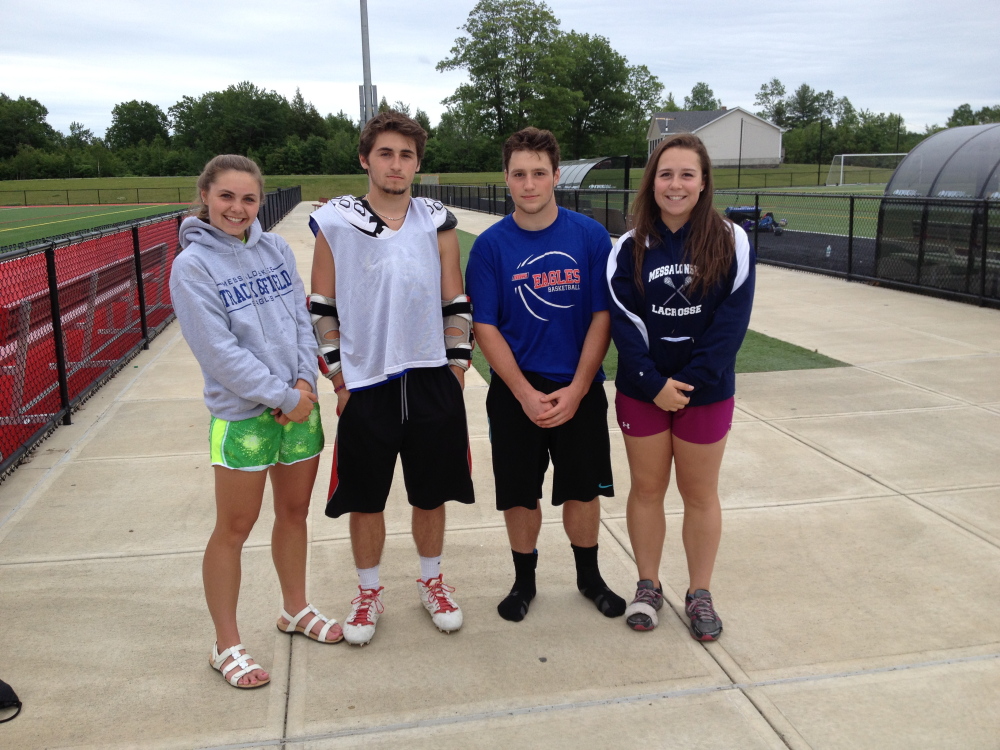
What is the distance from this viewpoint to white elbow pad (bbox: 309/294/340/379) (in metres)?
2.93

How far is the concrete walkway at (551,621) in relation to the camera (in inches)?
101

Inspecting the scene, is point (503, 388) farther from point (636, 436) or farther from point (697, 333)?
point (697, 333)

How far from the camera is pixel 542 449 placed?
316 centimetres

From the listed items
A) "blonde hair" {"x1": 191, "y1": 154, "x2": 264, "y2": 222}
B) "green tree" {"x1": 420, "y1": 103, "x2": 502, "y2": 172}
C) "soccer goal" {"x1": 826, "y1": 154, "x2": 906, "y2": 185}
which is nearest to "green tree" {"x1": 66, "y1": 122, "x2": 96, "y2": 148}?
"green tree" {"x1": 420, "y1": 103, "x2": 502, "y2": 172}

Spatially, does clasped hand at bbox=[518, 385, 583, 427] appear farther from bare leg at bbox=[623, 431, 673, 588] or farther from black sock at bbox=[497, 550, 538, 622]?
black sock at bbox=[497, 550, 538, 622]

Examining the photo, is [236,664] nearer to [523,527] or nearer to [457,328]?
[523,527]

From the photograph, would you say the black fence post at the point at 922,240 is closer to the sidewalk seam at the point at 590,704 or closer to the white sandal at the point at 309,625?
the sidewalk seam at the point at 590,704

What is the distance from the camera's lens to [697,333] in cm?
296

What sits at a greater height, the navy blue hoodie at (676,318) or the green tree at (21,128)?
the green tree at (21,128)

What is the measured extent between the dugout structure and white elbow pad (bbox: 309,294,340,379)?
28.0ft

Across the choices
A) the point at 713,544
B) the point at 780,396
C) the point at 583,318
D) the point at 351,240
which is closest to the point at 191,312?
the point at 351,240

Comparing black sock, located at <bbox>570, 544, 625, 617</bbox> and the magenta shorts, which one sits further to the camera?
black sock, located at <bbox>570, 544, 625, 617</bbox>

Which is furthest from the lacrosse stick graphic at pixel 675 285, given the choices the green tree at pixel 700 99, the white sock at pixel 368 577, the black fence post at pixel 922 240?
the green tree at pixel 700 99

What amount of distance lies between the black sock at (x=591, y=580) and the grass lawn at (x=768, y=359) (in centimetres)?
348
